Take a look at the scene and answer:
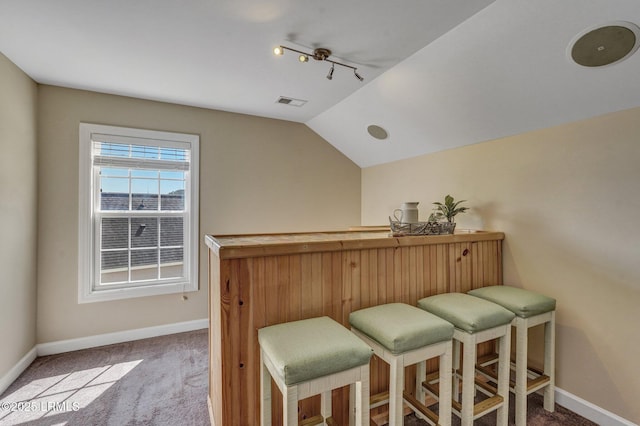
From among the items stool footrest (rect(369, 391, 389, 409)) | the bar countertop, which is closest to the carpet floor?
stool footrest (rect(369, 391, 389, 409))

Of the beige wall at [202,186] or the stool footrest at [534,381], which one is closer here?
the stool footrest at [534,381]

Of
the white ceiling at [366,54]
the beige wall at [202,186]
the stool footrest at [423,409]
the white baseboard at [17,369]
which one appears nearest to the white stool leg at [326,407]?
the stool footrest at [423,409]

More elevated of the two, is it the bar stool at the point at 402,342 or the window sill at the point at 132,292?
the bar stool at the point at 402,342

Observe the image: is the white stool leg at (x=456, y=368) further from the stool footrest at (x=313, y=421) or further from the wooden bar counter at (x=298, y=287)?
the stool footrest at (x=313, y=421)

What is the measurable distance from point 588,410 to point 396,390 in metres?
1.57

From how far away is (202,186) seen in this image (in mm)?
3420

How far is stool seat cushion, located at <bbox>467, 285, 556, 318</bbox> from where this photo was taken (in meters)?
1.89

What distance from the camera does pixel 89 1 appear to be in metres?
1.69

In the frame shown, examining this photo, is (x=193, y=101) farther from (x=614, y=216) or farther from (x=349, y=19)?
(x=614, y=216)

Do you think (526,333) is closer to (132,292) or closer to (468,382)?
(468,382)

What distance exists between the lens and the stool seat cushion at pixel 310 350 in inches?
46.6

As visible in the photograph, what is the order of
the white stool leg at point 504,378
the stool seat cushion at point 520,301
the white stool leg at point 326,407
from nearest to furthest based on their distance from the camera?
the white stool leg at point 326,407 → the white stool leg at point 504,378 → the stool seat cushion at point 520,301

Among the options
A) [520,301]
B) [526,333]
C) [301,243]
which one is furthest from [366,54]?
[526,333]

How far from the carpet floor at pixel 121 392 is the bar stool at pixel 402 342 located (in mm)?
574
